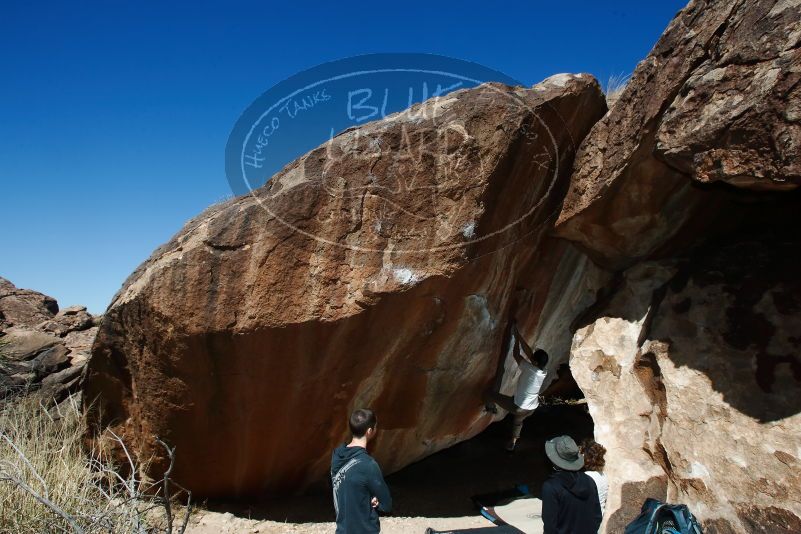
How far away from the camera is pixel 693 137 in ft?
11.1

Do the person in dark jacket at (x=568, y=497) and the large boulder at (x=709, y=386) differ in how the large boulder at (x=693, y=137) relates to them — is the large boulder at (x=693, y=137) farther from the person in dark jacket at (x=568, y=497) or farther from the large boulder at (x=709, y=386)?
the person in dark jacket at (x=568, y=497)

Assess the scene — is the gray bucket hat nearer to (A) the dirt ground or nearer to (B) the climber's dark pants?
(A) the dirt ground

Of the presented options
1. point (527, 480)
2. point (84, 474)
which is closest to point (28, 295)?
point (84, 474)

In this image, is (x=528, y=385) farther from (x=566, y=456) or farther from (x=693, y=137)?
(x=693, y=137)

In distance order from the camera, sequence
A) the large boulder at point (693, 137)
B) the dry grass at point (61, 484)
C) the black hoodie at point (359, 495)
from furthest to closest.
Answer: the dry grass at point (61, 484), the large boulder at point (693, 137), the black hoodie at point (359, 495)

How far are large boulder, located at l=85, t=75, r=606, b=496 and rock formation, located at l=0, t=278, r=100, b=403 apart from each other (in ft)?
5.90

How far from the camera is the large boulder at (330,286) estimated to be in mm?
3912

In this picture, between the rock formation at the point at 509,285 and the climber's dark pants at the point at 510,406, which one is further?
the climber's dark pants at the point at 510,406

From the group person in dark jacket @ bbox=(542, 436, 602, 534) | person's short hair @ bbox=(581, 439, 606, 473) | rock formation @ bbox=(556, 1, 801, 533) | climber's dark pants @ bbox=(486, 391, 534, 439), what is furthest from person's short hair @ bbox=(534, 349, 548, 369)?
person in dark jacket @ bbox=(542, 436, 602, 534)

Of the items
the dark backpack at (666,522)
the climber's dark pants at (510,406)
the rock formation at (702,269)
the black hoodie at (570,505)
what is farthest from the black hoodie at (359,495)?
the climber's dark pants at (510,406)

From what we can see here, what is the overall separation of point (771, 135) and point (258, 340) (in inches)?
132

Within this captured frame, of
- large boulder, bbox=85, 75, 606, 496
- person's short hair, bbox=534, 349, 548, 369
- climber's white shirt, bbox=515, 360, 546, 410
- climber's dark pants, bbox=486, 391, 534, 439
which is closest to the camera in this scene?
large boulder, bbox=85, 75, 606, 496

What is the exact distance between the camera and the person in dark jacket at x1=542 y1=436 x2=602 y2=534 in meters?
2.66

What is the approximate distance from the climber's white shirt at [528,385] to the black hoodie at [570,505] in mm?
2014
